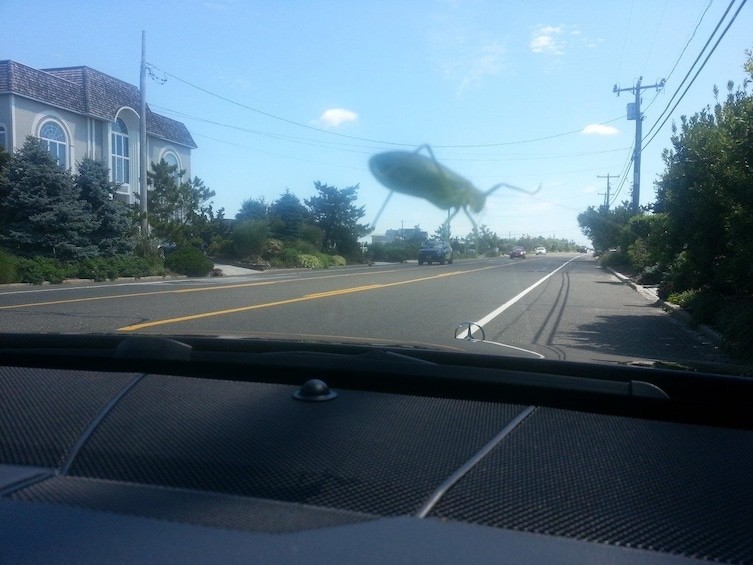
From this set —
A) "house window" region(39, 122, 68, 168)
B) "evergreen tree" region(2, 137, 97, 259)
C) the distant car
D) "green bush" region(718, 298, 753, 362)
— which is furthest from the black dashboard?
"house window" region(39, 122, 68, 168)

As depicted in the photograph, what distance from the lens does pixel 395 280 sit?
24969 millimetres

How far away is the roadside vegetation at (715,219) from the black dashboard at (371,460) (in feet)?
21.4

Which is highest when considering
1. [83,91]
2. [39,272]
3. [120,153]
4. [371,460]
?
[83,91]

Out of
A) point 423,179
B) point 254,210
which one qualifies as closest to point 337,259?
point 254,210

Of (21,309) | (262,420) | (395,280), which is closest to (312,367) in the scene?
(262,420)

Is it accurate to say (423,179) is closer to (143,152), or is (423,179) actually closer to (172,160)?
(143,152)

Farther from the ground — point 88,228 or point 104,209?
point 104,209

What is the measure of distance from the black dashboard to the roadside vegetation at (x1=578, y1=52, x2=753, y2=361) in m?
6.51

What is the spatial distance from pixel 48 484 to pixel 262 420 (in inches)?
31.5

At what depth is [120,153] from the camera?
132 feet

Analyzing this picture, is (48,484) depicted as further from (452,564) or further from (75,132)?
(75,132)

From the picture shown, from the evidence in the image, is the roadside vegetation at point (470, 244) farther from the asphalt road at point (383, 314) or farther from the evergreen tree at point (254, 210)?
the evergreen tree at point (254, 210)

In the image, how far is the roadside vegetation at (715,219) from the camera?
9359mm

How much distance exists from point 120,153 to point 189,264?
11899 mm
